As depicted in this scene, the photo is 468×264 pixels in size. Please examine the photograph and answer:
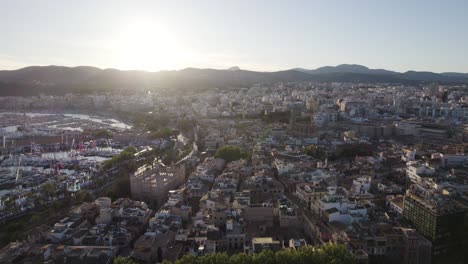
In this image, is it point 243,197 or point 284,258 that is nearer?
point 284,258

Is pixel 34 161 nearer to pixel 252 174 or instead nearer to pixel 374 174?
pixel 252 174

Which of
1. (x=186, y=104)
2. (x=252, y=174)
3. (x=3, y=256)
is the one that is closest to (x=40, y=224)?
(x=3, y=256)

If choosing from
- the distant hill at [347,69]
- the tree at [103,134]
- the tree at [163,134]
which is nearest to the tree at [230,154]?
the tree at [163,134]

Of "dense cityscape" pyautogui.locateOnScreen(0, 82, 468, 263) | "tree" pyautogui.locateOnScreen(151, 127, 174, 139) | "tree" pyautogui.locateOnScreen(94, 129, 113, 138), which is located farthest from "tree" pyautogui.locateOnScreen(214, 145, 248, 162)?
"tree" pyautogui.locateOnScreen(94, 129, 113, 138)

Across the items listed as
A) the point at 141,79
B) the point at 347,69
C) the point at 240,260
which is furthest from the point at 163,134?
the point at 347,69

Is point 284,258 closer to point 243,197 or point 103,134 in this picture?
point 243,197

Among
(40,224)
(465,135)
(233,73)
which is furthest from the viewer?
(233,73)
